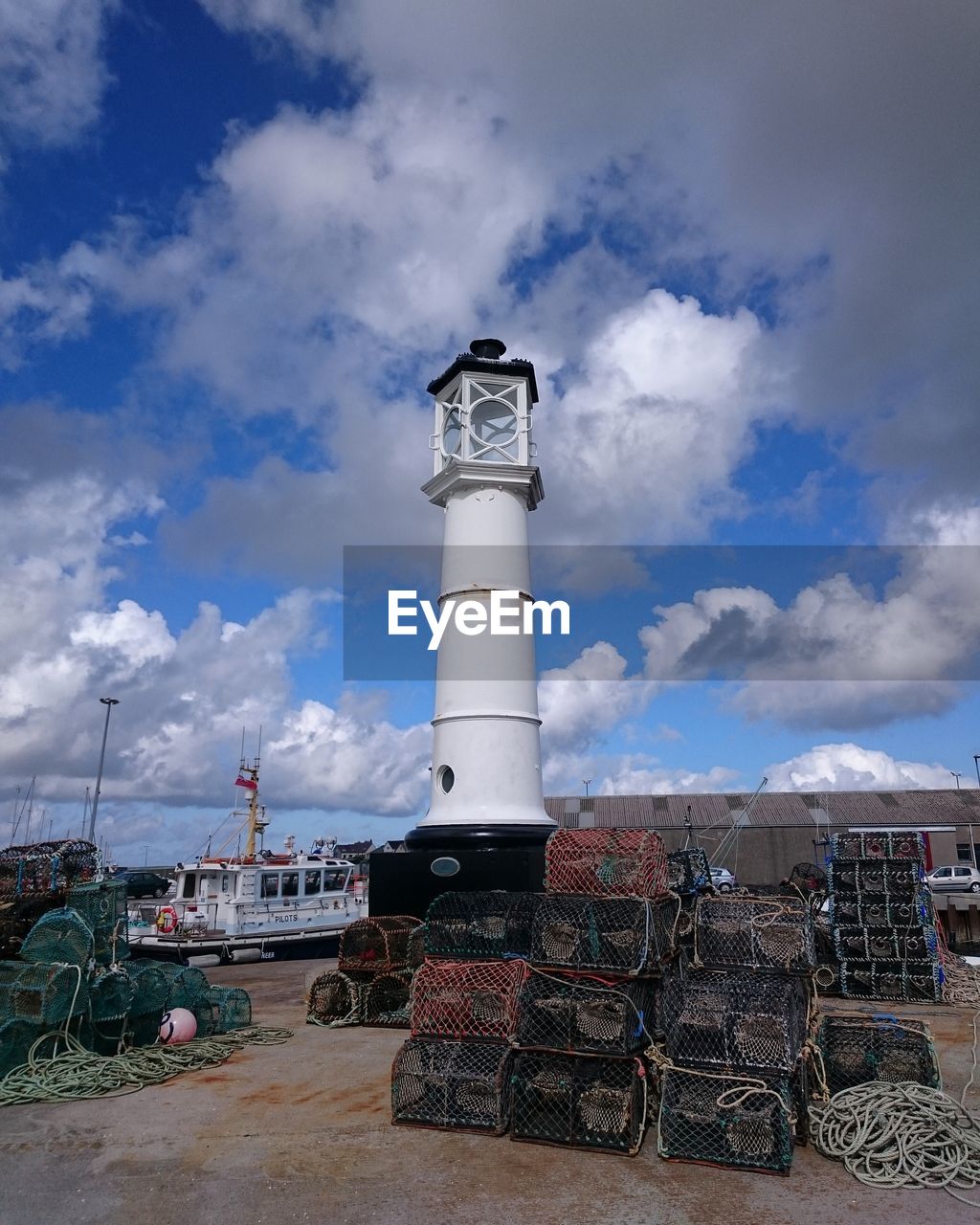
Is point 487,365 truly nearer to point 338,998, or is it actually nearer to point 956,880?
point 338,998

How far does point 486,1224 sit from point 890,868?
9191 millimetres

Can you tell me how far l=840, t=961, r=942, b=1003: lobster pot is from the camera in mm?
11516

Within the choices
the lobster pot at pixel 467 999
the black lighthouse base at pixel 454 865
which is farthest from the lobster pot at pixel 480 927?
the black lighthouse base at pixel 454 865

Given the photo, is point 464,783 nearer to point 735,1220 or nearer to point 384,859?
point 384,859

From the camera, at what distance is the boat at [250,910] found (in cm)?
2303

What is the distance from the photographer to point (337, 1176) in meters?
5.59

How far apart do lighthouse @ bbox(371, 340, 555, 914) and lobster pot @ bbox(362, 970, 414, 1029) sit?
164cm

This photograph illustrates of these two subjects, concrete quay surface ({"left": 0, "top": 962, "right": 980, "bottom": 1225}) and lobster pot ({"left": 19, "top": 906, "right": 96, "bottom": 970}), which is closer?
concrete quay surface ({"left": 0, "top": 962, "right": 980, "bottom": 1225})

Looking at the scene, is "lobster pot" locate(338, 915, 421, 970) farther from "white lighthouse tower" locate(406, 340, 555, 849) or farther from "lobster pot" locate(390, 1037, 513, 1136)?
"lobster pot" locate(390, 1037, 513, 1136)

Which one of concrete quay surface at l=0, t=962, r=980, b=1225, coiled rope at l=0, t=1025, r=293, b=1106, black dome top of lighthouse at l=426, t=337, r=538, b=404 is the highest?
black dome top of lighthouse at l=426, t=337, r=538, b=404

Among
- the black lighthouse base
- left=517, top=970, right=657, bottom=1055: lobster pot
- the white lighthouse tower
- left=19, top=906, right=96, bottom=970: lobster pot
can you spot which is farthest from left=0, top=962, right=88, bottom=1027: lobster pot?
the white lighthouse tower

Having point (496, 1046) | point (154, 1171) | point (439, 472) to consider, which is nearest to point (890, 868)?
point (496, 1046)

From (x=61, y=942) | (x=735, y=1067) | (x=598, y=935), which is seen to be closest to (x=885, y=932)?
(x=598, y=935)

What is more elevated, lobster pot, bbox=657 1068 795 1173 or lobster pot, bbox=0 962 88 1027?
lobster pot, bbox=0 962 88 1027
